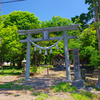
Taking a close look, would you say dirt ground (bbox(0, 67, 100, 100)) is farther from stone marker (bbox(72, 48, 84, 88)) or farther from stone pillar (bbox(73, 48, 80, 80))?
stone pillar (bbox(73, 48, 80, 80))

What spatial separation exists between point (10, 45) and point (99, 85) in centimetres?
1189

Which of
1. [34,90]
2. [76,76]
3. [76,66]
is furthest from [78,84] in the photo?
[34,90]

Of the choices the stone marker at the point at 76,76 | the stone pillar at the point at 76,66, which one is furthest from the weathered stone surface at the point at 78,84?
the stone pillar at the point at 76,66

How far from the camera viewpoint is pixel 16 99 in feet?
14.7

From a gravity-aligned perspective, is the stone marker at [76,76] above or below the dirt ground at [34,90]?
above

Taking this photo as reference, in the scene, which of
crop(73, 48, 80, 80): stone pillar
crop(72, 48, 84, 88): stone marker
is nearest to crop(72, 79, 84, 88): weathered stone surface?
crop(72, 48, 84, 88): stone marker

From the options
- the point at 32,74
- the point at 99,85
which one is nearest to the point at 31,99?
the point at 99,85

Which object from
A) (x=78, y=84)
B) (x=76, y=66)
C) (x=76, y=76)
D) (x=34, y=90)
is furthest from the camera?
(x=76, y=66)

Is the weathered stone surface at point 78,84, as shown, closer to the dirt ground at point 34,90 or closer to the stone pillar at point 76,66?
the stone pillar at point 76,66

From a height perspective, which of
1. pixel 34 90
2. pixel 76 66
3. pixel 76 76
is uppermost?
pixel 76 66

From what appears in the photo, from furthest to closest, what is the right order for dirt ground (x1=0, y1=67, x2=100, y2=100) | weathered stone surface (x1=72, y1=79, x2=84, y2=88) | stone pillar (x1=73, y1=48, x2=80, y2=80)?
1. stone pillar (x1=73, y1=48, x2=80, y2=80)
2. weathered stone surface (x1=72, y1=79, x2=84, y2=88)
3. dirt ground (x1=0, y1=67, x2=100, y2=100)

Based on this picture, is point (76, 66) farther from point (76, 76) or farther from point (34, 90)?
point (34, 90)

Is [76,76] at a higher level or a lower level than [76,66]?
lower

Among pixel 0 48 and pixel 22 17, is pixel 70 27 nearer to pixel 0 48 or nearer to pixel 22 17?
pixel 0 48
